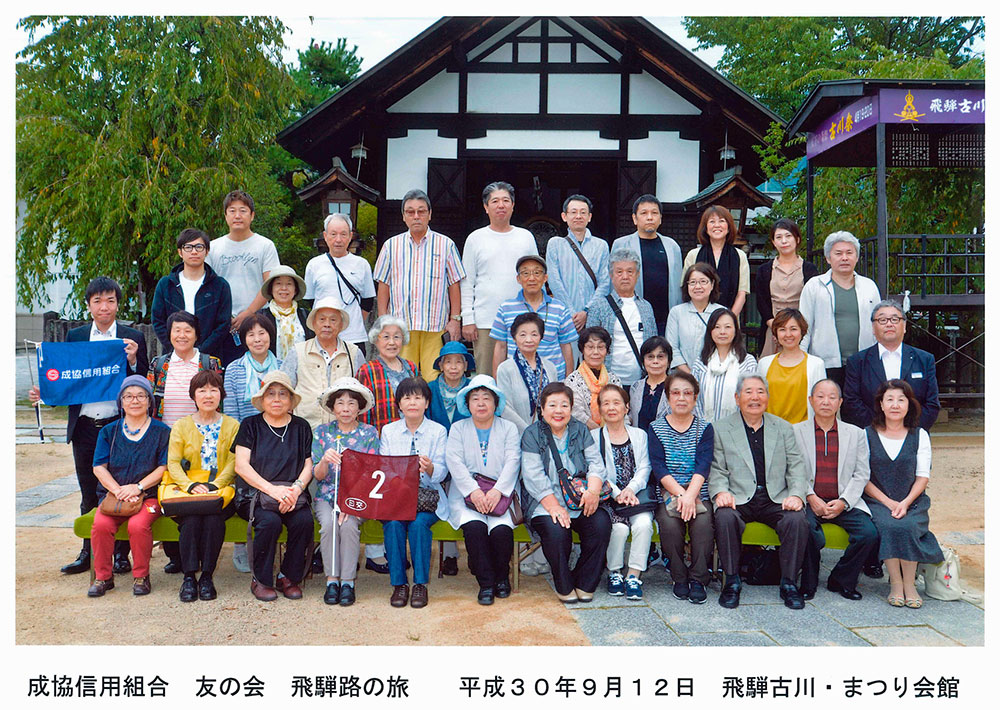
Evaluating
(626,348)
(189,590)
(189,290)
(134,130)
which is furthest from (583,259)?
(134,130)

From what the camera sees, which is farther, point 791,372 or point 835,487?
point 791,372

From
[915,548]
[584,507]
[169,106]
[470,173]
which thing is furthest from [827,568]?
[169,106]

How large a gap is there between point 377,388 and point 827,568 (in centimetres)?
322

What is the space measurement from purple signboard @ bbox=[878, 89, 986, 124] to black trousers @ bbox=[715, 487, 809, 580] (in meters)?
4.84

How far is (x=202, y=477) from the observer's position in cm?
489

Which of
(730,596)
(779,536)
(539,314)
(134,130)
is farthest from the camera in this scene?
(134,130)

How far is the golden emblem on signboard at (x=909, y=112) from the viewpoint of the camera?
25.4 ft

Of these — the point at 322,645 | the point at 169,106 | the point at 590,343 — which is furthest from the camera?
the point at 169,106

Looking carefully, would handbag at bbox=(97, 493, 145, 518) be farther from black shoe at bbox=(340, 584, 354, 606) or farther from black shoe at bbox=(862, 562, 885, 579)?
black shoe at bbox=(862, 562, 885, 579)

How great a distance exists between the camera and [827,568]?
5461 mm

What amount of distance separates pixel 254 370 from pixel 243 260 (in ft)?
3.75

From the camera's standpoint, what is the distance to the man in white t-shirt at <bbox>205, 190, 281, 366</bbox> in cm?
591

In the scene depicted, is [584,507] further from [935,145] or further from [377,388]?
[935,145]

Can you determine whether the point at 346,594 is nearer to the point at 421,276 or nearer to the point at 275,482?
the point at 275,482
